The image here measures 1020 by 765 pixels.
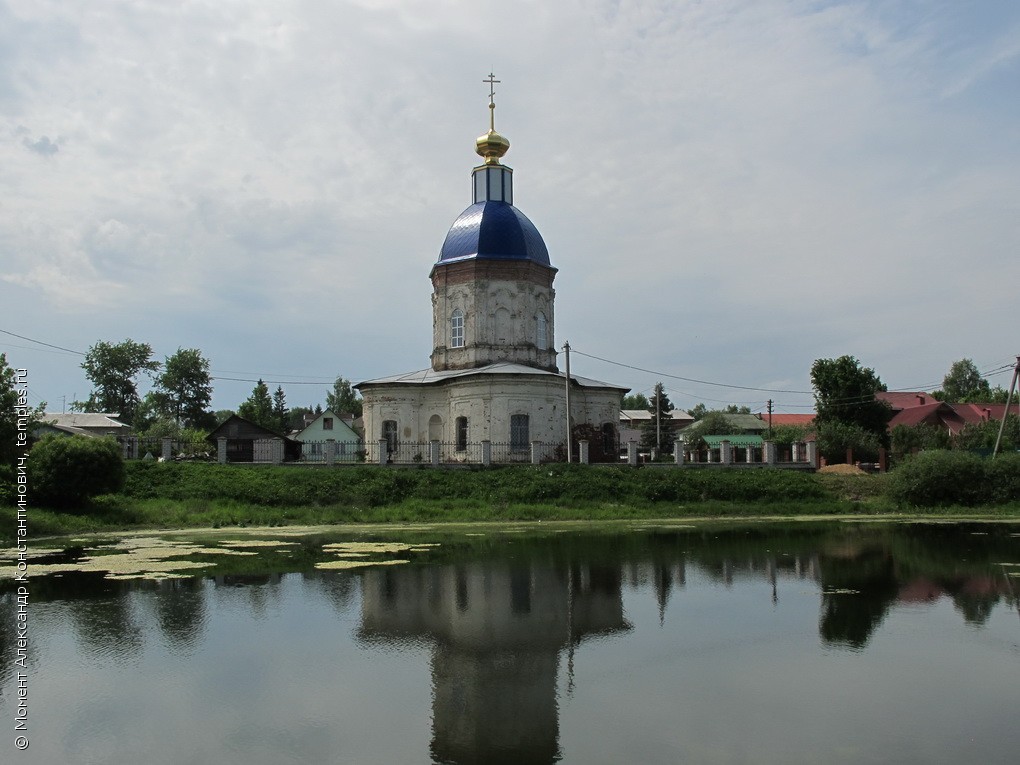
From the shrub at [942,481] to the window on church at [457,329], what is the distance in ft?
67.7

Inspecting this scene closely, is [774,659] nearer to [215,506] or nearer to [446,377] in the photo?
[215,506]

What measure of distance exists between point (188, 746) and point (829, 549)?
17.6m

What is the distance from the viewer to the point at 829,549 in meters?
21.3

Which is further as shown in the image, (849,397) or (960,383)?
(960,383)

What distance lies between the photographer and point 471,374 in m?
38.3

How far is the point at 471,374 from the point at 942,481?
19831mm

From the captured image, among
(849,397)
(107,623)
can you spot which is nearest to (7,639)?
(107,623)

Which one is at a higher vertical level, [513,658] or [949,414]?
[949,414]

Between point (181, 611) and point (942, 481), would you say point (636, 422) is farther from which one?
point (181, 611)

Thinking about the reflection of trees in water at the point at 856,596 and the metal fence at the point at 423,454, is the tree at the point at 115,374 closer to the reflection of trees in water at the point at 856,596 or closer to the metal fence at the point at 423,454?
the metal fence at the point at 423,454

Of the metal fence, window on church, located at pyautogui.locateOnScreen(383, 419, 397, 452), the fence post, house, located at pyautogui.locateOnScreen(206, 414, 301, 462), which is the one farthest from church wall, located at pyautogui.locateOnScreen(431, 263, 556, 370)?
the fence post

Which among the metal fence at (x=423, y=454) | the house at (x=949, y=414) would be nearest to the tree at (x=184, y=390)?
the metal fence at (x=423, y=454)

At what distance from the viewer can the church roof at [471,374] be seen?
38219 mm

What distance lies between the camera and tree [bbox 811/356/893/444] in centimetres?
5738
